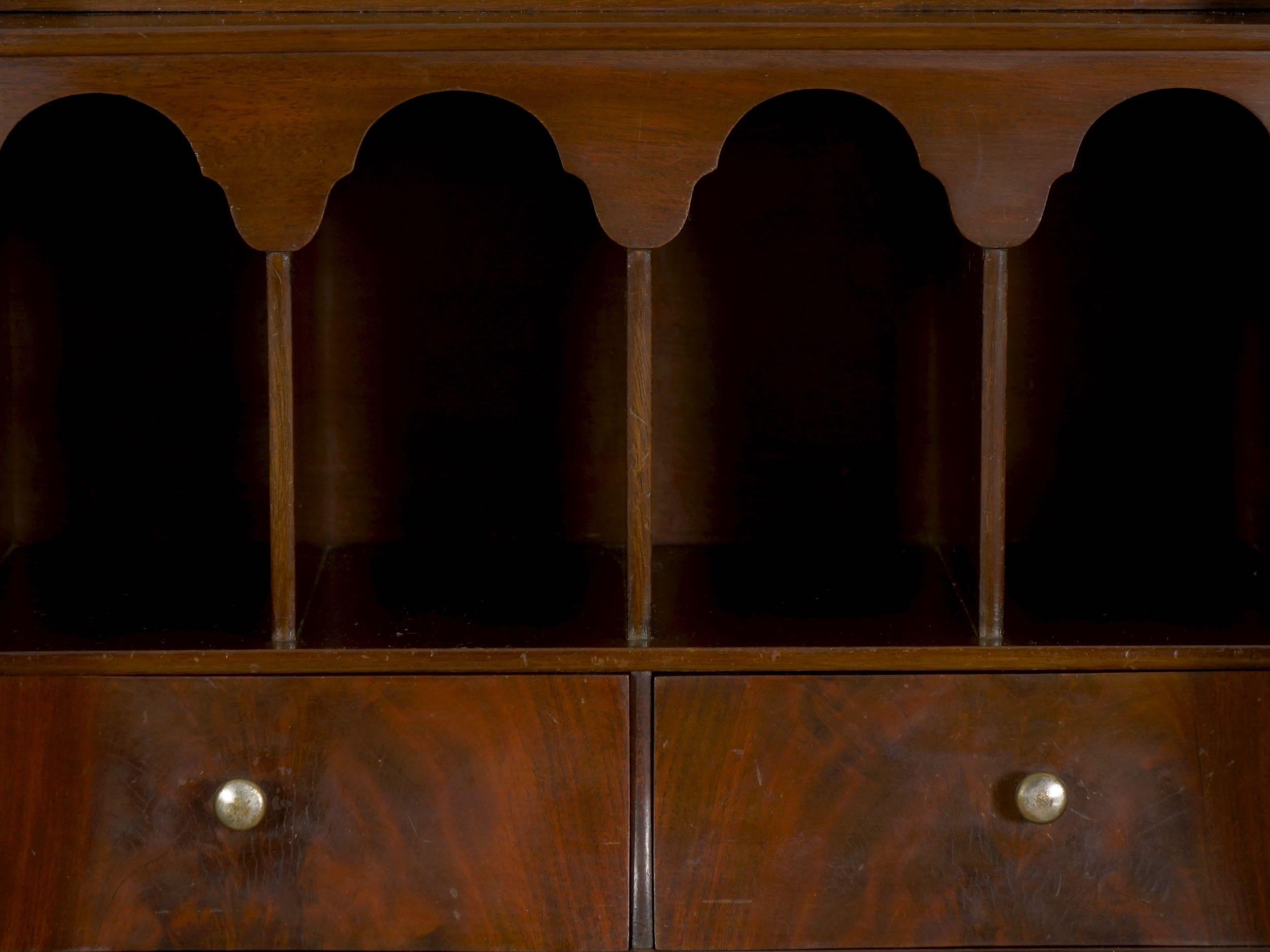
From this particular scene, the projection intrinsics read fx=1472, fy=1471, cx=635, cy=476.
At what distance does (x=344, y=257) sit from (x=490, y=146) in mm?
188

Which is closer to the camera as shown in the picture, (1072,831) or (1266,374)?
(1072,831)

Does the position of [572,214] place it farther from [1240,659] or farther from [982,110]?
[1240,659]

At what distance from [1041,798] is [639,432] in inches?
16.6

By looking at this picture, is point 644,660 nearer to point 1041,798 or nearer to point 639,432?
point 639,432

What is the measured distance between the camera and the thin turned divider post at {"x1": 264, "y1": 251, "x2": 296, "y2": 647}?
1137mm

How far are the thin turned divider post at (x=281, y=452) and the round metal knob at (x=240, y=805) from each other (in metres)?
0.11

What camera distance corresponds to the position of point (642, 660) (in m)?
1.15

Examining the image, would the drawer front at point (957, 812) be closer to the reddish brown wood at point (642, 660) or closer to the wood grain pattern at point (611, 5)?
the reddish brown wood at point (642, 660)

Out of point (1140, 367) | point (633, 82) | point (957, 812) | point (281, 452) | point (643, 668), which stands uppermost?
point (633, 82)

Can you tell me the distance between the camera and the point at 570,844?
117cm

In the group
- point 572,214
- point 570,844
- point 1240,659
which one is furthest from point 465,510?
point 1240,659

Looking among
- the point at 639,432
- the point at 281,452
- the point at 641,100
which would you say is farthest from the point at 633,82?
the point at 281,452

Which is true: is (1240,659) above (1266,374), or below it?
below

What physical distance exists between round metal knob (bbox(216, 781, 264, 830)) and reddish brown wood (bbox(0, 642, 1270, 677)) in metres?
0.09
